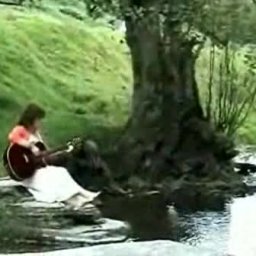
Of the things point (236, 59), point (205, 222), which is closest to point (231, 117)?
point (236, 59)

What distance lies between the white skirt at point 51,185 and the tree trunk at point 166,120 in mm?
4271

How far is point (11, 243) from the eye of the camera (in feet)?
35.2

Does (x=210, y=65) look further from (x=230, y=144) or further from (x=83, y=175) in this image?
(x=83, y=175)

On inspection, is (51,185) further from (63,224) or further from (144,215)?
(144,215)

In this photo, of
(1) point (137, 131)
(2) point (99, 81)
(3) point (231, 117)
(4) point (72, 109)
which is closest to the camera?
(1) point (137, 131)

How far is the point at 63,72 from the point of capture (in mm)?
27375

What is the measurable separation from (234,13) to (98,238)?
6394mm

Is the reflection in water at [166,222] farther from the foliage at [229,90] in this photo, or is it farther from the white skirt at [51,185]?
the foliage at [229,90]

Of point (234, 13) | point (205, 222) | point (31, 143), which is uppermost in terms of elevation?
point (234, 13)

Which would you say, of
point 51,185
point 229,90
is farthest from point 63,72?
point 51,185

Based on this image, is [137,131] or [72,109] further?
[72,109]

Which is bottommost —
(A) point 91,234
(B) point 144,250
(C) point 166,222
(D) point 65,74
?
(C) point 166,222

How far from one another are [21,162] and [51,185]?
0.42 meters

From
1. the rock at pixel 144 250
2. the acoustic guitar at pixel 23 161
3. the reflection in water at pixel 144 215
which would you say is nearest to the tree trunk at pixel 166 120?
the reflection in water at pixel 144 215
